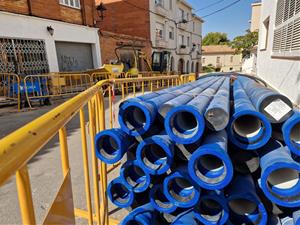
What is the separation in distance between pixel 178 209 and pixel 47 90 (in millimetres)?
7714

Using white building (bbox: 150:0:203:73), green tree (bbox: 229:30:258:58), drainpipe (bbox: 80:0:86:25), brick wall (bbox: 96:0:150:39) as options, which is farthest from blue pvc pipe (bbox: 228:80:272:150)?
green tree (bbox: 229:30:258:58)

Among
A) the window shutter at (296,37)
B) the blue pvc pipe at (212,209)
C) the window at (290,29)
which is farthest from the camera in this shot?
the window at (290,29)

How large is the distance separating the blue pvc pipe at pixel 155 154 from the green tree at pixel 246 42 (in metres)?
25.9

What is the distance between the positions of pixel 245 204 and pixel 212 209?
26 centimetres

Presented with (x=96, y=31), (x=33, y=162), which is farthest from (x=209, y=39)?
(x=33, y=162)

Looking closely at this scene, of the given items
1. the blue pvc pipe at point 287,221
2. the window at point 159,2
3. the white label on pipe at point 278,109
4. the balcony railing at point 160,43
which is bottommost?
the blue pvc pipe at point 287,221

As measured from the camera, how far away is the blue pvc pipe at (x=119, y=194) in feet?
6.36

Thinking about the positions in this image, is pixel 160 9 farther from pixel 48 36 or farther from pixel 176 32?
pixel 48 36

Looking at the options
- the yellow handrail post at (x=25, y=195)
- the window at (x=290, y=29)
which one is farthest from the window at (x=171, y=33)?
the yellow handrail post at (x=25, y=195)

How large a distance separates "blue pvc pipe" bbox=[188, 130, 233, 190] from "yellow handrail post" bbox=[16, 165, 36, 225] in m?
0.92

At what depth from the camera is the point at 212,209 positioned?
1595 millimetres

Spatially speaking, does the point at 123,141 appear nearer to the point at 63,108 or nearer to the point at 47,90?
the point at 63,108

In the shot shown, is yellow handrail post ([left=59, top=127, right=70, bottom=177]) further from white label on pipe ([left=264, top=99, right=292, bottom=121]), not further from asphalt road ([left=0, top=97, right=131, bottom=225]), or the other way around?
white label on pipe ([left=264, top=99, right=292, bottom=121])

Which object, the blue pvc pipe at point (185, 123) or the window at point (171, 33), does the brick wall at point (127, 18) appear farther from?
the blue pvc pipe at point (185, 123)
